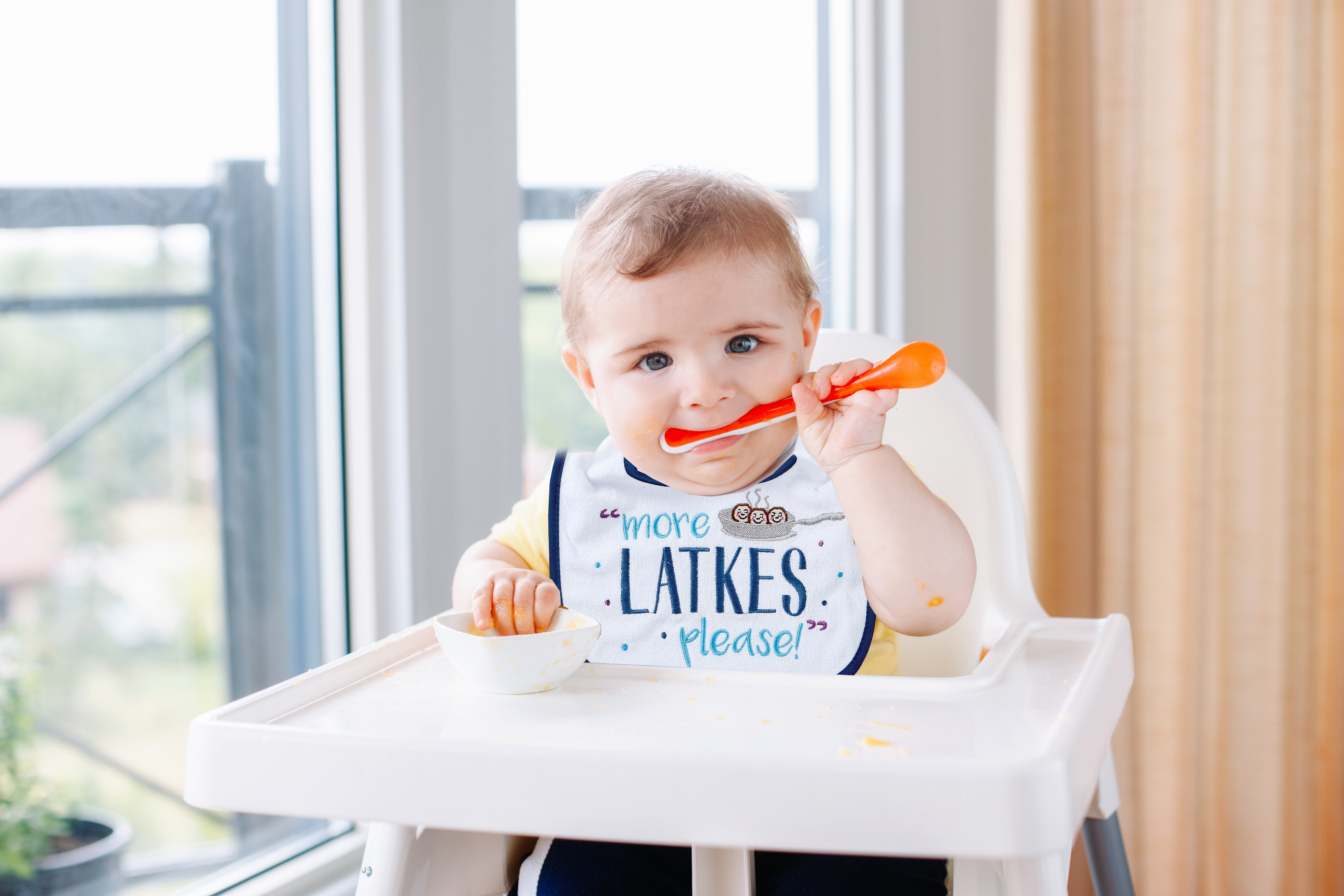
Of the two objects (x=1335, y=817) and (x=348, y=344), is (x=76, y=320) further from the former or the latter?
(x=1335, y=817)

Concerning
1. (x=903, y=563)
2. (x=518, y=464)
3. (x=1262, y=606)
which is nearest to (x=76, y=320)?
(x=518, y=464)

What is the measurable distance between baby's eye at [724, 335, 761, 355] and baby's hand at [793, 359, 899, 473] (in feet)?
0.23

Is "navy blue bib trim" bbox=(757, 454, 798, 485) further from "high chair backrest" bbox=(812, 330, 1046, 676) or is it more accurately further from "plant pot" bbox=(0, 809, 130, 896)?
"plant pot" bbox=(0, 809, 130, 896)

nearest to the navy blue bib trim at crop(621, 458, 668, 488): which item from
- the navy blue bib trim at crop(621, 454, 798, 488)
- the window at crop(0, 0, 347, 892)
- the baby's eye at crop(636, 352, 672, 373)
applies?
the navy blue bib trim at crop(621, 454, 798, 488)

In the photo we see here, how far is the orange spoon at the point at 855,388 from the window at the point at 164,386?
0.52m

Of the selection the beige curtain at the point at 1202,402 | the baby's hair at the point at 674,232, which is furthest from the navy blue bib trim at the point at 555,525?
the beige curtain at the point at 1202,402

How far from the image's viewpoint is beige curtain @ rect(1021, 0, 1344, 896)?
1.31 metres

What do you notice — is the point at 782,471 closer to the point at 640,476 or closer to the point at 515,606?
the point at 640,476

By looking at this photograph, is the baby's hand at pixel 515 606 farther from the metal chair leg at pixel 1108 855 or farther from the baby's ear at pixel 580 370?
the metal chair leg at pixel 1108 855

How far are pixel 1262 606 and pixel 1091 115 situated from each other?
0.70 metres

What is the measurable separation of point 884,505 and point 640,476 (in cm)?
25

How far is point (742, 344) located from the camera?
2.68 feet

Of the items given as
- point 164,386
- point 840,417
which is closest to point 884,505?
point 840,417

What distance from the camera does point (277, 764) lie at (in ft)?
1.65
